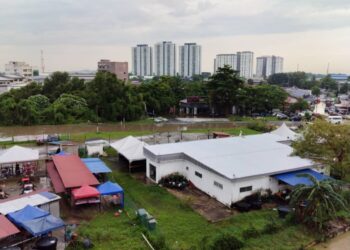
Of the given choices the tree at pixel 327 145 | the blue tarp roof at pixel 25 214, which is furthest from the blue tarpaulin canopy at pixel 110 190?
the tree at pixel 327 145

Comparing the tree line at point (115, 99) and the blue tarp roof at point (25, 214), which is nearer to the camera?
the blue tarp roof at point (25, 214)

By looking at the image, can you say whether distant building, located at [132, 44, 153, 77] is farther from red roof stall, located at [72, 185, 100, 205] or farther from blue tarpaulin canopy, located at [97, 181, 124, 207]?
red roof stall, located at [72, 185, 100, 205]

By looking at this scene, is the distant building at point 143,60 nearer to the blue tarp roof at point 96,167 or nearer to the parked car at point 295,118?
the parked car at point 295,118

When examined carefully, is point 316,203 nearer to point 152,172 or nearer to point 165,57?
point 152,172

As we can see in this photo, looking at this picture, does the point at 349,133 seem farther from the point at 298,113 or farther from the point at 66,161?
the point at 298,113

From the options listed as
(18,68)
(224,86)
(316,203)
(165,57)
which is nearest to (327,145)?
(316,203)

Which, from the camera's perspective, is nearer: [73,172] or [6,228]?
[6,228]
